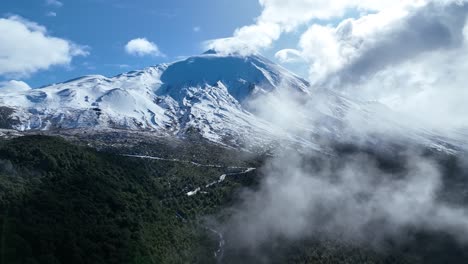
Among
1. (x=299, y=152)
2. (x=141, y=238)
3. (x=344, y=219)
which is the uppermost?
(x=299, y=152)

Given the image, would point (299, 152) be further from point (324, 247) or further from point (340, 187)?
point (324, 247)

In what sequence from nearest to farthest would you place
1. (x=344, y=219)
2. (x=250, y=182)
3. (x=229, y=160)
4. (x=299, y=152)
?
(x=344, y=219), (x=250, y=182), (x=229, y=160), (x=299, y=152)

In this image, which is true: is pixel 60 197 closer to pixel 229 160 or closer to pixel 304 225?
pixel 304 225

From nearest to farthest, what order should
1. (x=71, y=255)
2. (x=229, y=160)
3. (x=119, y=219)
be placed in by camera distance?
(x=71, y=255) < (x=119, y=219) < (x=229, y=160)

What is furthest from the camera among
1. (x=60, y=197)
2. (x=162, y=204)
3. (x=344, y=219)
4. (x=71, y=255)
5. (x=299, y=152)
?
(x=299, y=152)

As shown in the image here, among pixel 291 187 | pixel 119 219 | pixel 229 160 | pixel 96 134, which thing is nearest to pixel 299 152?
pixel 229 160

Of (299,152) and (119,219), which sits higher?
(299,152)

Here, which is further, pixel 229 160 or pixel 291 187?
pixel 229 160

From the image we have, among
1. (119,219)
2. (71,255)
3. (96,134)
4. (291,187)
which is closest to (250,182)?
(291,187)

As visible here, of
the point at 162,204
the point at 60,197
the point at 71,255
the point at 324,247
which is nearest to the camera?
the point at 71,255
